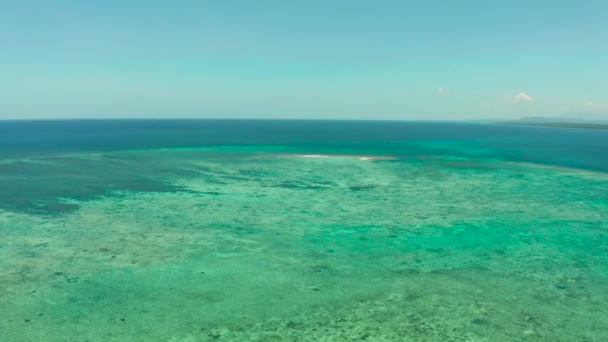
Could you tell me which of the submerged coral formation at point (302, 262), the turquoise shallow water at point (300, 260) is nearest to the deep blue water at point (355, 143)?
the turquoise shallow water at point (300, 260)

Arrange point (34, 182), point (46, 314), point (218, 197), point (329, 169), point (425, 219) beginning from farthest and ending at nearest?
point (329, 169) < point (34, 182) < point (218, 197) < point (425, 219) < point (46, 314)

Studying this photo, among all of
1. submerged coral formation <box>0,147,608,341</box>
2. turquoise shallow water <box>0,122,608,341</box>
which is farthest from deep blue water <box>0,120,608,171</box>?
submerged coral formation <box>0,147,608,341</box>

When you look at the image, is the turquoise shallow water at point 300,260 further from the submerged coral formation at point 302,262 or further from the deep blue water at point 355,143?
the deep blue water at point 355,143

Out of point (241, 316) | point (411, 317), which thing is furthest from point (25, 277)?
point (411, 317)

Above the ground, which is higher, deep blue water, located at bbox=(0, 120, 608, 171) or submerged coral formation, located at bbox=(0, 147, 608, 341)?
deep blue water, located at bbox=(0, 120, 608, 171)

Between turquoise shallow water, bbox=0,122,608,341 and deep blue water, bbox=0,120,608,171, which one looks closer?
turquoise shallow water, bbox=0,122,608,341

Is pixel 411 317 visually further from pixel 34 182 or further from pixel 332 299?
pixel 34 182

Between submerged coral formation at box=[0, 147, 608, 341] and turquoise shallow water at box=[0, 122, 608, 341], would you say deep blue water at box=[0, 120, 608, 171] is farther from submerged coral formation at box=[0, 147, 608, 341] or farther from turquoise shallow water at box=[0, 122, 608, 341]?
submerged coral formation at box=[0, 147, 608, 341]

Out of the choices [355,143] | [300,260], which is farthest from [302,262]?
[355,143]
